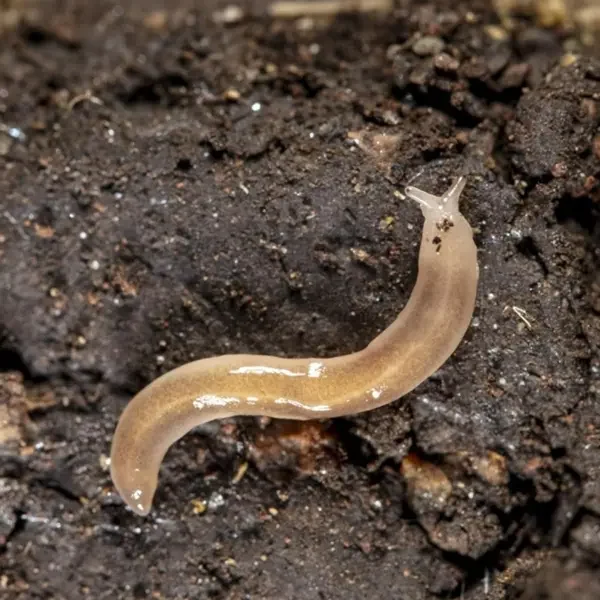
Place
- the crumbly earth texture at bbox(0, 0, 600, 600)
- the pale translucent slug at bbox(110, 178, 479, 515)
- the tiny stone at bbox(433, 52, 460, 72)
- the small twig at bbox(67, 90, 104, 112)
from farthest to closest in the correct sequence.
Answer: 1. the small twig at bbox(67, 90, 104, 112)
2. the tiny stone at bbox(433, 52, 460, 72)
3. the crumbly earth texture at bbox(0, 0, 600, 600)
4. the pale translucent slug at bbox(110, 178, 479, 515)

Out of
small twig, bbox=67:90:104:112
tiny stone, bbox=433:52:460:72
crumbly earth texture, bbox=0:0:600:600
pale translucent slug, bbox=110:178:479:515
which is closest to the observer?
pale translucent slug, bbox=110:178:479:515

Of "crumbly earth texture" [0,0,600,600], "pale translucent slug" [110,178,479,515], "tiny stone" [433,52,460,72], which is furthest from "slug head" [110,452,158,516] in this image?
"tiny stone" [433,52,460,72]

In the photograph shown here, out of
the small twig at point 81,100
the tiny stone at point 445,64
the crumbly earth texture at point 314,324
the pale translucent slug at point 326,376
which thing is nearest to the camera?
the pale translucent slug at point 326,376

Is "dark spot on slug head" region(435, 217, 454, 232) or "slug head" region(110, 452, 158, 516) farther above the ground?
"dark spot on slug head" region(435, 217, 454, 232)

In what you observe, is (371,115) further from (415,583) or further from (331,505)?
(415,583)

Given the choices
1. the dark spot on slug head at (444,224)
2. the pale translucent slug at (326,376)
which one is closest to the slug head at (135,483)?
the pale translucent slug at (326,376)

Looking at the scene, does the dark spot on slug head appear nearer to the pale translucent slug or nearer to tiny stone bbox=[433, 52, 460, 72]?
the pale translucent slug

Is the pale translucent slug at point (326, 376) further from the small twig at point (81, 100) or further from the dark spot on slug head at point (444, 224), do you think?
the small twig at point (81, 100)
